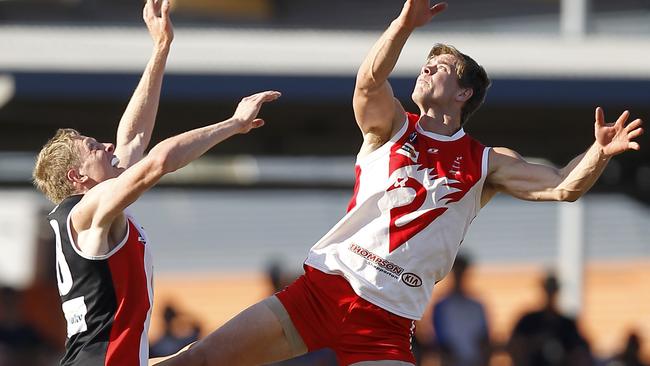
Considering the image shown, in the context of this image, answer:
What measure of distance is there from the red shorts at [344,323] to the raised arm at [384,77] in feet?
2.66

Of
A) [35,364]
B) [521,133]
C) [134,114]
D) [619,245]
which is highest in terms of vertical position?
[134,114]

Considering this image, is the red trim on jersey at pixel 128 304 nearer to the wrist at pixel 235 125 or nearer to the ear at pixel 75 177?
the ear at pixel 75 177

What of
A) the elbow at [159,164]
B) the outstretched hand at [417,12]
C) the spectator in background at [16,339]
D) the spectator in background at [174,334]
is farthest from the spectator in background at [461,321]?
the elbow at [159,164]

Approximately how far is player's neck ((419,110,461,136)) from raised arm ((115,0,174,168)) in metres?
1.45

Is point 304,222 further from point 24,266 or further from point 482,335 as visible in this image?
point 482,335

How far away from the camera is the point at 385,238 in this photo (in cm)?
618

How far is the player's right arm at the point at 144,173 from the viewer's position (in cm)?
525

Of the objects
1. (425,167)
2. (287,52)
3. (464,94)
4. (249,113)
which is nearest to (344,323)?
(425,167)

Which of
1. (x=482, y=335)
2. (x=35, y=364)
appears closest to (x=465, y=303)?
(x=482, y=335)

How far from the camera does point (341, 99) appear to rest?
38.9 ft

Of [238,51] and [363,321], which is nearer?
[363,321]

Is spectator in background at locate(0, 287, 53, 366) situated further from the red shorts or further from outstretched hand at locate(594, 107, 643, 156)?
outstretched hand at locate(594, 107, 643, 156)

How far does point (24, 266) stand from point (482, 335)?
1663cm

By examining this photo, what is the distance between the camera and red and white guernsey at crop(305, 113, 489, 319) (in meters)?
6.18
